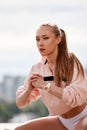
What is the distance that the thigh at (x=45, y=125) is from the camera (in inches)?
90.4

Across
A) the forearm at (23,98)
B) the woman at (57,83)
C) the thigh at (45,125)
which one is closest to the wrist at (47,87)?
the woman at (57,83)

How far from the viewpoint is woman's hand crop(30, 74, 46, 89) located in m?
2.15

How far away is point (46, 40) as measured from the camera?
7.38ft

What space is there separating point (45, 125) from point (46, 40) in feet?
1.37

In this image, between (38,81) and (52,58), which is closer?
(38,81)

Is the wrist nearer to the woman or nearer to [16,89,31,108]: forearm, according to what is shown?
the woman

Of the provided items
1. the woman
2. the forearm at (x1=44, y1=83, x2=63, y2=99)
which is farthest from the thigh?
the forearm at (x1=44, y1=83, x2=63, y2=99)

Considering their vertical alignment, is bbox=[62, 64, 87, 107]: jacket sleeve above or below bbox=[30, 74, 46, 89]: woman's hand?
below

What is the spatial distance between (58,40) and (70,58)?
0.35ft

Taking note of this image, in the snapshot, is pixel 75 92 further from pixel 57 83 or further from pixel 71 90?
pixel 57 83

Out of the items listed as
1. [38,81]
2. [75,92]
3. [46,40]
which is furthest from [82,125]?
[46,40]

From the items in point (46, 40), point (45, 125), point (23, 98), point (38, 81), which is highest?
point (46, 40)

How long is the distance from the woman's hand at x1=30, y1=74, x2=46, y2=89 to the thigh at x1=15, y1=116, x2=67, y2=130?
23cm

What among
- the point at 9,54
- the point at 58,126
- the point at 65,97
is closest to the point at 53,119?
the point at 58,126
